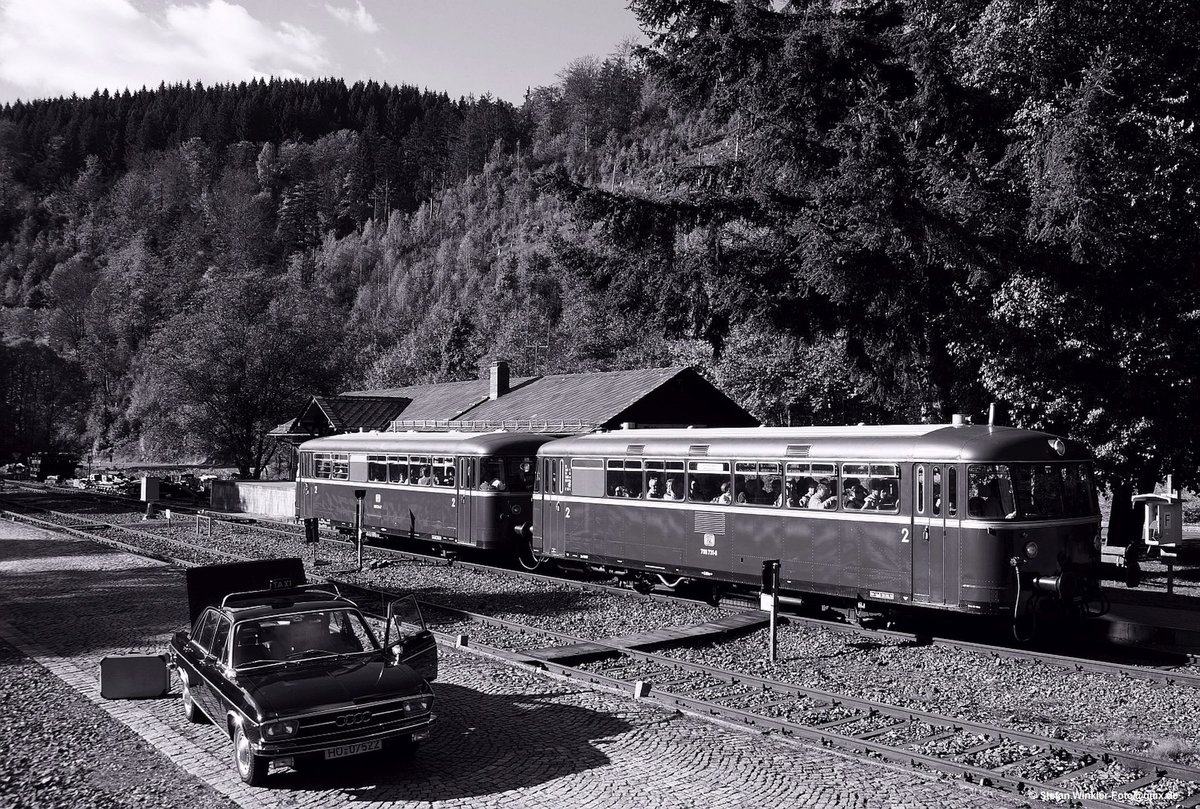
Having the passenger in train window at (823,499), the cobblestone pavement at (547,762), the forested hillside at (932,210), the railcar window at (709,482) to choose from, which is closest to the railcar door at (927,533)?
the passenger in train window at (823,499)

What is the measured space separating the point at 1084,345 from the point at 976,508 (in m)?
7.42

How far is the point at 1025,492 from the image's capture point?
42.9ft

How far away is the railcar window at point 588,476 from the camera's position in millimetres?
19172

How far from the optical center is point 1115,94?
56.9 ft

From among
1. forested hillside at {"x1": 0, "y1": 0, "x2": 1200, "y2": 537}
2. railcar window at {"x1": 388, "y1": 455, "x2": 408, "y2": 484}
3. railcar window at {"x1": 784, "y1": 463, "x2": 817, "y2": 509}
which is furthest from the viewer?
railcar window at {"x1": 388, "y1": 455, "x2": 408, "y2": 484}

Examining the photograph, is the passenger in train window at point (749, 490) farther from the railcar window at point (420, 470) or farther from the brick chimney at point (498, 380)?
the brick chimney at point (498, 380)

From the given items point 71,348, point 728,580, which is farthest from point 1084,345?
point 71,348

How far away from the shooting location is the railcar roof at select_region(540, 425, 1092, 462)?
1309cm

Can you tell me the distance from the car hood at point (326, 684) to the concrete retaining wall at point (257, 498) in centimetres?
2940

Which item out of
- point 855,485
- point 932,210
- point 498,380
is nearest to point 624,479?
point 855,485

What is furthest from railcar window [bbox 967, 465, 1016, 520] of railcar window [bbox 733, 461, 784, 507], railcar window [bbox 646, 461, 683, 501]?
railcar window [bbox 646, 461, 683, 501]

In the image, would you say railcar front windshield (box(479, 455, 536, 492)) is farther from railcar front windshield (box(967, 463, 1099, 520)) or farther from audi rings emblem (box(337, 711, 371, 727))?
audi rings emblem (box(337, 711, 371, 727))

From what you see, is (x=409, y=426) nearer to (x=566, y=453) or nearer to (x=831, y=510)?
(x=566, y=453)

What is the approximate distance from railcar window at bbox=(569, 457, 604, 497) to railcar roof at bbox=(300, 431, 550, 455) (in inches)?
100.0
